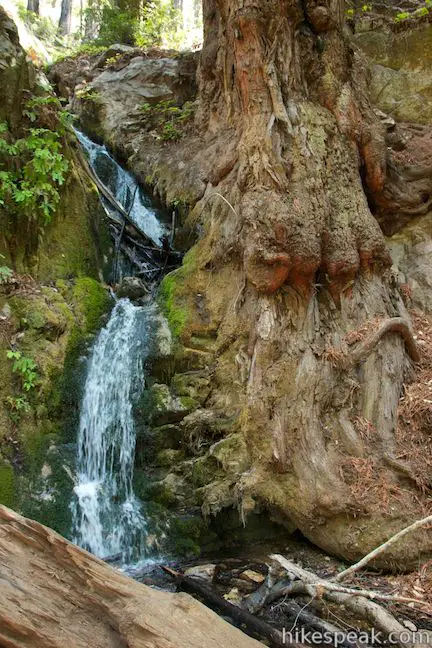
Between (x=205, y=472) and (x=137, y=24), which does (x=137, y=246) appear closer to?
(x=205, y=472)

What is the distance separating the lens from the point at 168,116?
37.2 feet

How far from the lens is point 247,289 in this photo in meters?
6.50

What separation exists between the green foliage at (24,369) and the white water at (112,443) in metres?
0.70

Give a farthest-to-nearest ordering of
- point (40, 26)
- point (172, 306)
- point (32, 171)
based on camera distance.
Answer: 1. point (40, 26)
2. point (172, 306)
3. point (32, 171)

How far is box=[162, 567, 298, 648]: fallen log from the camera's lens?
11.2 ft

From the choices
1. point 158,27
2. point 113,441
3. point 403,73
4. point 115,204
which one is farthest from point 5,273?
point 158,27

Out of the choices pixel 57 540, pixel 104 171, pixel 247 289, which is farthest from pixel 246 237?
pixel 104 171

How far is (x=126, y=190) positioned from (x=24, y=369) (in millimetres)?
5806

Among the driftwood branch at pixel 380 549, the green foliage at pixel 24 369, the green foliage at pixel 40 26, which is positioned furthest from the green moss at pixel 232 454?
the green foliage at pixel 40 26

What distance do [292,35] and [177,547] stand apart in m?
6.68

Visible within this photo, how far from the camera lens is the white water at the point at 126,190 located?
9.95 m

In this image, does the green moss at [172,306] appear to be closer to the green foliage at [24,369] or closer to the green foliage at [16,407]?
the green foliage at [24,369]

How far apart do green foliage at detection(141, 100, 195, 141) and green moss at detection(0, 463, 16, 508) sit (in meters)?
7.71

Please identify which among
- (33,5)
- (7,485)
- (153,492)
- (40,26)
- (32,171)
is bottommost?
(153,492)
